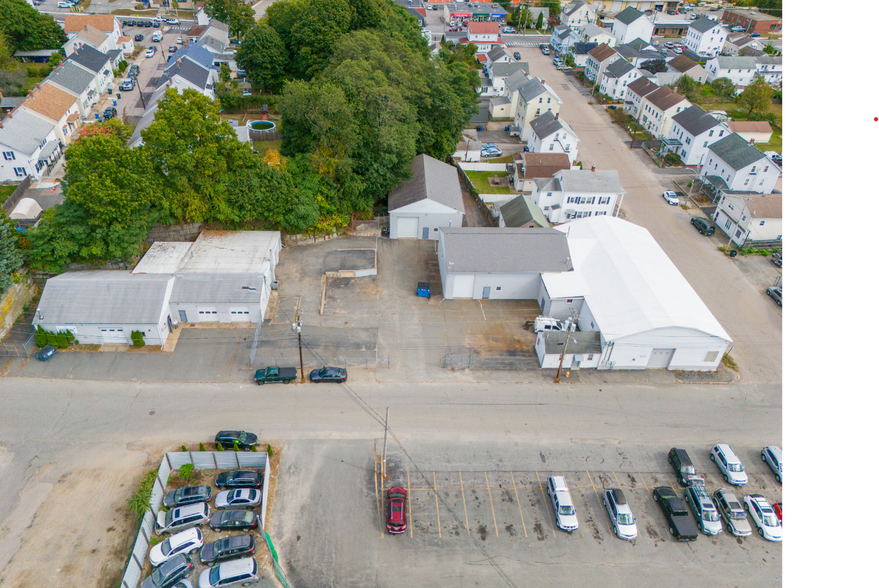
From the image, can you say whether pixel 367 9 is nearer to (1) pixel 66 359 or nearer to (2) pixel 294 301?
(2) pixel 294 301

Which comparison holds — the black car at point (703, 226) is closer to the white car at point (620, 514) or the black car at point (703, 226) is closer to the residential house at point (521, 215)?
the residential house at point (521, 215)

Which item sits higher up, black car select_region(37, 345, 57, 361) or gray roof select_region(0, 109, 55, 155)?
gray roof select_region(0, 109, 55, 155)

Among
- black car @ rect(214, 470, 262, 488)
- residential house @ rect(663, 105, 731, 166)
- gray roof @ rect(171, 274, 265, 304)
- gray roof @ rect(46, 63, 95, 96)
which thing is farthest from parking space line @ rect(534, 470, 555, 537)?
gray roof @ rect(46, 63, 95, 96)

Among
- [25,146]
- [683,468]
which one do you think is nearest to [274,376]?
[683,468]

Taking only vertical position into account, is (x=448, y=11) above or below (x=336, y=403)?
above

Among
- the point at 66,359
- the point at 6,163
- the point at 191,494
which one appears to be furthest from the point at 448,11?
the point at 191,494

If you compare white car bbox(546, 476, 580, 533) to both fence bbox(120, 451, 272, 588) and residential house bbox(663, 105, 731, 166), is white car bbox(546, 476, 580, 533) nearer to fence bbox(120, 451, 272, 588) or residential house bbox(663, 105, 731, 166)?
fence bbox(120, 451, 272, 588)
